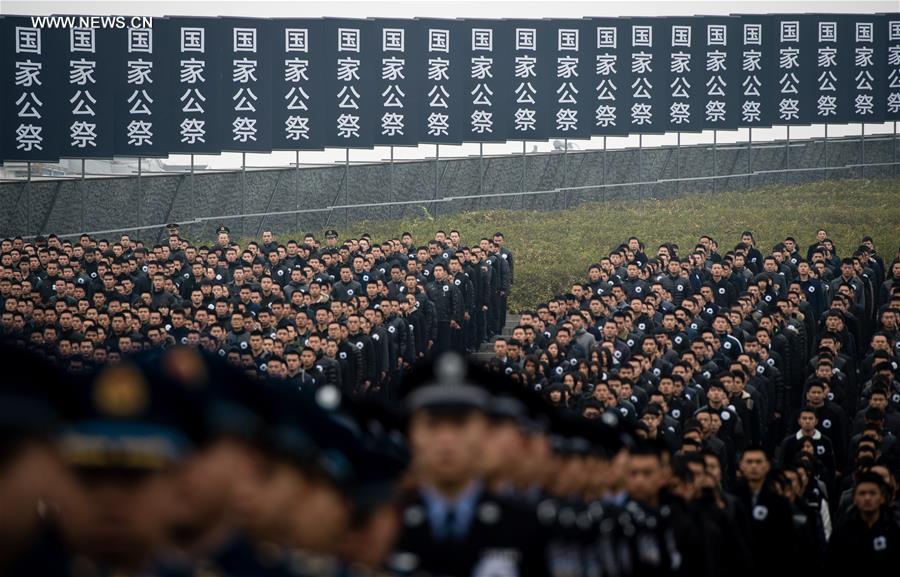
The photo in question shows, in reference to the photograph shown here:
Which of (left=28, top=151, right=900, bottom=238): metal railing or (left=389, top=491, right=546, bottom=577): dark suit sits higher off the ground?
(left=28, top=151, right=900, bottom=238): metal railing

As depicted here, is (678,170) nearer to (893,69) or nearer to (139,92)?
(893,69)

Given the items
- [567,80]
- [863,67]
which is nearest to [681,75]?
[567,80]

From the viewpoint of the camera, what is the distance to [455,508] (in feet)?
21.0

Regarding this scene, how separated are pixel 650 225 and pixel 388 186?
5272mm

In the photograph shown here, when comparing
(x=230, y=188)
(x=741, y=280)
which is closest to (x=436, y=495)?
(x=741, y=280)

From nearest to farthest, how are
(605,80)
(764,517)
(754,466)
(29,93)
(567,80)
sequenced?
(764,517) < (754,466) < (29,93) < (567,80) < (605,80)

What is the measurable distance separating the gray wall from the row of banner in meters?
2.02

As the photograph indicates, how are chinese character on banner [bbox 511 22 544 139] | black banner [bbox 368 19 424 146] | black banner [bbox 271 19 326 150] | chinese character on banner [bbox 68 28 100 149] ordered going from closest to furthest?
chinese character on banner [bbox 68 28 100 149] → black banner [bbox 271 19 326 150] → black banner [bbox 368 19 424 146] → chinese character on banner [bbox 511 22 544 139]

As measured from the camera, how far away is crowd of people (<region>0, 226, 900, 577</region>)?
4.36m

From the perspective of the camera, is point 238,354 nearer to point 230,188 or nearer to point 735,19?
point 230,188

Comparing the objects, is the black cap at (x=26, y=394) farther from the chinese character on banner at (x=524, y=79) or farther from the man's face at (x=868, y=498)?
the chinese character on banner at (x=524, y=79)

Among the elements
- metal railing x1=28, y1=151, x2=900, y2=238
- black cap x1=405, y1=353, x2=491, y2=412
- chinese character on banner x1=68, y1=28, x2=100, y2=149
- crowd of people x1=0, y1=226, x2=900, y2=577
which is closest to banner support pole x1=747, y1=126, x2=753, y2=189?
metal railing x1=28, y1=151, x2=900, y2=238

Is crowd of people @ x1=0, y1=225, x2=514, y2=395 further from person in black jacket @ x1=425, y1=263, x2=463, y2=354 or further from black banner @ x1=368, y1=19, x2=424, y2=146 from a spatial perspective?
black banner @ x1=368, y1=19, x2=424, y2=146

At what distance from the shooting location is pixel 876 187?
130 ft
